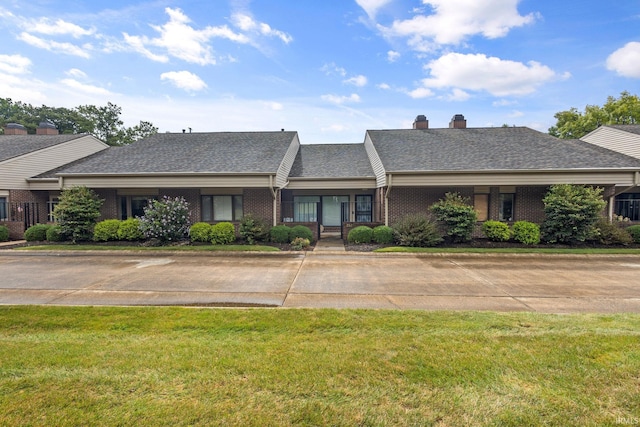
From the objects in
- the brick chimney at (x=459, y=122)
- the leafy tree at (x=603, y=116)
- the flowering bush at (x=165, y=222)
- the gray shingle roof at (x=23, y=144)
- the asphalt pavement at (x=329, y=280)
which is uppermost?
the leafy tree at (x=603, y=116)

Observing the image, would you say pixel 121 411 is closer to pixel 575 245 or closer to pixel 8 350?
pixel 8 350

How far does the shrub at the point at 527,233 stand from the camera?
42.3 ft

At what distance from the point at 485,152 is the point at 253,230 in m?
12.1

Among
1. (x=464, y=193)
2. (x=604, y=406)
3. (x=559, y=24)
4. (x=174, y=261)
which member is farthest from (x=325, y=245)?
(x=559, y=24)

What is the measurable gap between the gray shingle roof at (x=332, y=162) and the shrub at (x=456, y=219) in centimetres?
408

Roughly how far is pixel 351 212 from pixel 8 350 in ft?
48.6

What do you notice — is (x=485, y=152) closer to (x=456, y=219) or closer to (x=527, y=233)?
(x=527, y=233)

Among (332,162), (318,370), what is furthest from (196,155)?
(318,370)

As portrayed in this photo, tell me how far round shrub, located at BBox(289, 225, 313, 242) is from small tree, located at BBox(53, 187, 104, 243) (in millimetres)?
8910

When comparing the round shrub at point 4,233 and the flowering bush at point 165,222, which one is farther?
the round shrub at point 4,233

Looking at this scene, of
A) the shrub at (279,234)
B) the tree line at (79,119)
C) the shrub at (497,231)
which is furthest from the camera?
the tree line at (79,119)

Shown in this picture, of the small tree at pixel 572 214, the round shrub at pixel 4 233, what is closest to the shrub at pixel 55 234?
the round shrub at pixel 4 233

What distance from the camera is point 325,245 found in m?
13.5

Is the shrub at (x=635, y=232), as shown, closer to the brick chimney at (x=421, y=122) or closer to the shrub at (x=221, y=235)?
the brick chimney at (x=421, y=122)
